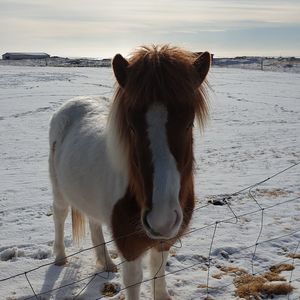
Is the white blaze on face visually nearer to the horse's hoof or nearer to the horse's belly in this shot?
the horse's belly

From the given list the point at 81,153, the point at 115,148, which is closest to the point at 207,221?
the point at 81,153

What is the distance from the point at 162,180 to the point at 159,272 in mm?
1683

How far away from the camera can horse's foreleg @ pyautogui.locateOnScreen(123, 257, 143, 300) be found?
293 cm

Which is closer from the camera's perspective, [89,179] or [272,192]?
[89,179]

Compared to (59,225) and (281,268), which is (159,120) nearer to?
(281,268)

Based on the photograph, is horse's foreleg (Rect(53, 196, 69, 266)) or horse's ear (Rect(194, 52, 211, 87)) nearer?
horse's ear (Rect(194, 52, 211, 87))

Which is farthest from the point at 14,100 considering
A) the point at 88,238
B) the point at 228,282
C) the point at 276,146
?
the point at 228,282

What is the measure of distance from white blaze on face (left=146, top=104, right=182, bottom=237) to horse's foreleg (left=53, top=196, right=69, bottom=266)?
2.44 meters

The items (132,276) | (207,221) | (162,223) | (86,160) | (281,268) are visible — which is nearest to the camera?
(162,223)

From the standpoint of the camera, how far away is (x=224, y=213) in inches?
204

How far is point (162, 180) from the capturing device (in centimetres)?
205

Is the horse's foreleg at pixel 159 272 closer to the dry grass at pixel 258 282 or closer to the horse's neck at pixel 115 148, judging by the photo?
the dry grass at pixel 258 282

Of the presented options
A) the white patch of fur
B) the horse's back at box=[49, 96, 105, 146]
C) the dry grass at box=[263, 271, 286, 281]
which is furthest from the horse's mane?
the dry grass at box=[263, 271, 286, 281]

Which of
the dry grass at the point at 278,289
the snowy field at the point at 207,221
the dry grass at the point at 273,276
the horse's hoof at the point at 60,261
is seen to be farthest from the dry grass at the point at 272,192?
the horse's hoof at the point at 60,261
